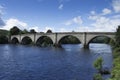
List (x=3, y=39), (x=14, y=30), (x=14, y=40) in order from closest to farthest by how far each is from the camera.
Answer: (x=3, y=39)
(x=14, y=40)
(x=14, y=30)

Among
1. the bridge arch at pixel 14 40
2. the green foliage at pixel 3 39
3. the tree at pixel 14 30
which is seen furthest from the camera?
the tree at pixel 14 30

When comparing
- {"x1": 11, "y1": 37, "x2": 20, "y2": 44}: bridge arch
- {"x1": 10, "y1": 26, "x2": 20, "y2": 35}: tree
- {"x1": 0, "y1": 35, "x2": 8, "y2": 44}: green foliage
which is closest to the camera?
{"x1": 0, "y1": 35, "x2": 8, "y2": 44}: green foliage

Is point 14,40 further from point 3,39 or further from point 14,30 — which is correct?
point 3,39

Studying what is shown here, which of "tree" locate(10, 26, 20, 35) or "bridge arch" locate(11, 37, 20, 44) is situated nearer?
"bridge arch" locate(11, 37, 20, 44)

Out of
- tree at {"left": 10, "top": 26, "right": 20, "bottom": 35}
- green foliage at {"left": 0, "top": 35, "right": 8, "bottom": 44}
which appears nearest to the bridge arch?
tree at {"left": 10, "top": 26, "right": 20, "bottom": 35}

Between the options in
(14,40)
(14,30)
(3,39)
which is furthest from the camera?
(14,30)

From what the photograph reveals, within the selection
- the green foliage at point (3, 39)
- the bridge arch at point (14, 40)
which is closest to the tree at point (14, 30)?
the bridge arch at point (14, 40)

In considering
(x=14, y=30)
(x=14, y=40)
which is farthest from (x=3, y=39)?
(x=14, y=30)

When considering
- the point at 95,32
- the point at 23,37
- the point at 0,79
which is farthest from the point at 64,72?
the point at 23,37

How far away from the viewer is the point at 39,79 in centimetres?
3909

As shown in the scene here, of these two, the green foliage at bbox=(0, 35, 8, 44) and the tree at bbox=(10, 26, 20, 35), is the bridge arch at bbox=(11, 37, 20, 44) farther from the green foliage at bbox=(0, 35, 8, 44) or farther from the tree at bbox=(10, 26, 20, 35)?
the green foliage at bbox=(0, 35, 8, 44)

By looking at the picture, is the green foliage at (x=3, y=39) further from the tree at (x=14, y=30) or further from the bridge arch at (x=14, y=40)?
the tree at (x=14, y=30)

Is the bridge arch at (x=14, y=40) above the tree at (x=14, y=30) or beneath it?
beneath

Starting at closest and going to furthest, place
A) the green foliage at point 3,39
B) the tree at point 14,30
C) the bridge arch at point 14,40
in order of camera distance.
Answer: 1. the green foliage at point 3,39
2. the bridge arch at point 14,40
3. the tree at point 14,30
